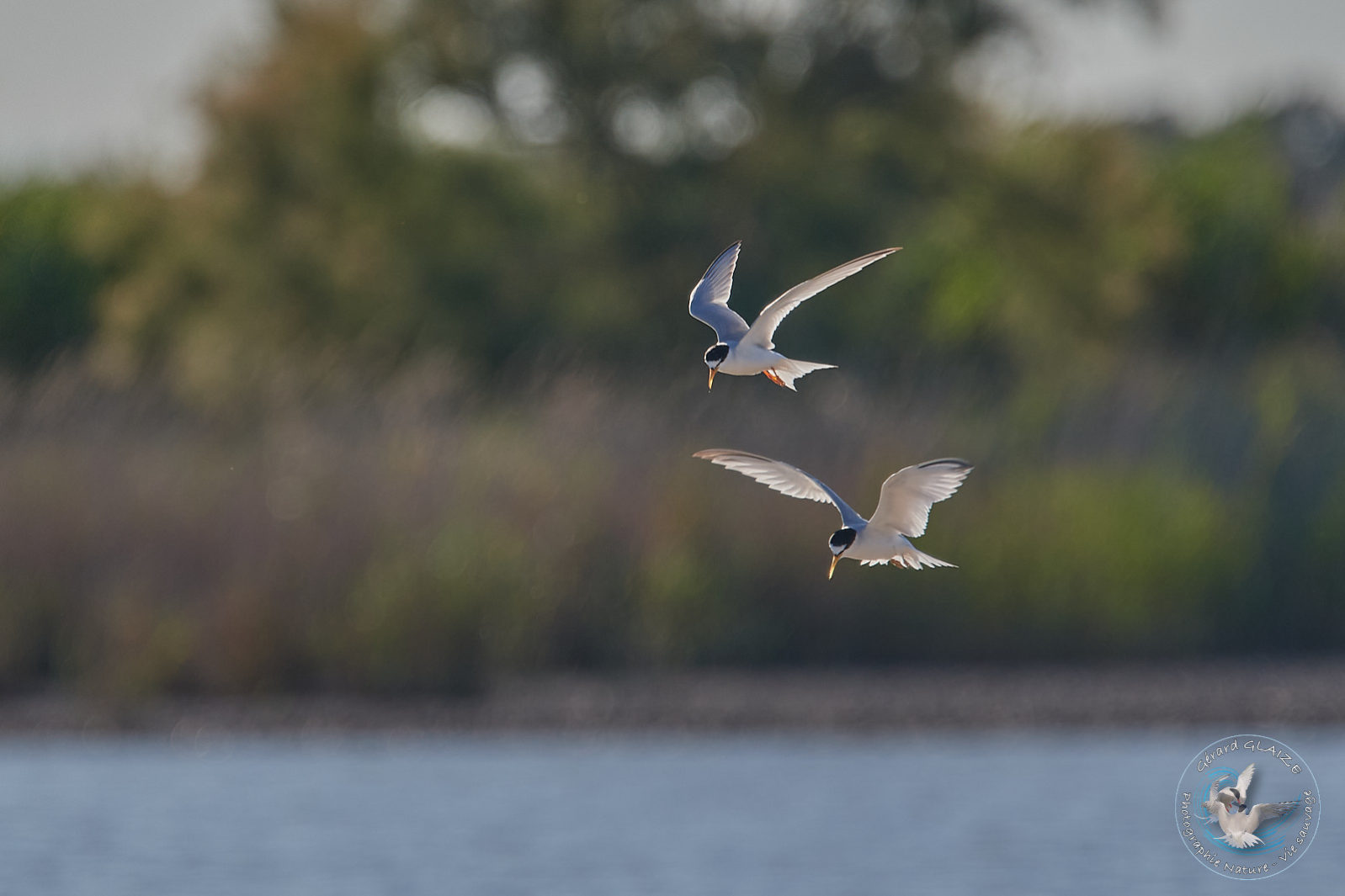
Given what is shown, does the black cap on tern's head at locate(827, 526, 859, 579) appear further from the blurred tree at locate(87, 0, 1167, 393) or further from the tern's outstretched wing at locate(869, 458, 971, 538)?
the blurred tree at locate(87, 0, 1167, 393)

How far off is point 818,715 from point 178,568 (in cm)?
456

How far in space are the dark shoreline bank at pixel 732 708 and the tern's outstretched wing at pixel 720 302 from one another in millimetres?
11092

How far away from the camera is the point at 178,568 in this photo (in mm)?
16531

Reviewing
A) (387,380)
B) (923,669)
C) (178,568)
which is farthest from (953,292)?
(178,568)

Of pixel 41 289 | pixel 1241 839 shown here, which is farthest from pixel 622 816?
pixel 41 289

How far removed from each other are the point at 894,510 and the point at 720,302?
644 millimetres

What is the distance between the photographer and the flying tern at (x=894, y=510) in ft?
14.7

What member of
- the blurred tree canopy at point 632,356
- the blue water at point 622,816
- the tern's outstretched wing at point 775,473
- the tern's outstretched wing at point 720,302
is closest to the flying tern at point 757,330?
the tern's outstretched wing at point 720,302

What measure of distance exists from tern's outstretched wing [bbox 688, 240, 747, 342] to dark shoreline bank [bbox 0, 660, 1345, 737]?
1109cm

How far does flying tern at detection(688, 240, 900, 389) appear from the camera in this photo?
14.9 feet

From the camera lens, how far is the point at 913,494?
15.4 feet

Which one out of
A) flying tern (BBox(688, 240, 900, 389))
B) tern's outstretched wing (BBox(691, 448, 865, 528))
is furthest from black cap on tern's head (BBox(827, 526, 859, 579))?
flying tern (BBox(688, 240, 900, 389))

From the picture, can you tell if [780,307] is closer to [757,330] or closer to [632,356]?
[757,330]

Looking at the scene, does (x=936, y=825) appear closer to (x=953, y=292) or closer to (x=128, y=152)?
(x=953, y=292)
